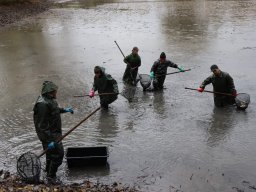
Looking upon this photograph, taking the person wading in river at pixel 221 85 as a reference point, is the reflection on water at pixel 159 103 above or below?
below

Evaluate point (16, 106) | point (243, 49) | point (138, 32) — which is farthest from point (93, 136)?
point (138, 32)

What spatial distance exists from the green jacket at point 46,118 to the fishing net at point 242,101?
611 centimetres

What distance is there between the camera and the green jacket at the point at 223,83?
38.0 feet

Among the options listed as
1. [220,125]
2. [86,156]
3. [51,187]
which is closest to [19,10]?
[220,125]

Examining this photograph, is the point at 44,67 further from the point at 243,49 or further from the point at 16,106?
the point at 243,49

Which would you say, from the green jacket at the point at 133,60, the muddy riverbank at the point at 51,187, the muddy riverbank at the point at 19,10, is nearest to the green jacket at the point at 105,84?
the green jacket at the point at 133,60

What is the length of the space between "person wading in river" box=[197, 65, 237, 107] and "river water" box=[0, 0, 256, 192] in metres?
0.29

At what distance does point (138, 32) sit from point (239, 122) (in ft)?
50.9

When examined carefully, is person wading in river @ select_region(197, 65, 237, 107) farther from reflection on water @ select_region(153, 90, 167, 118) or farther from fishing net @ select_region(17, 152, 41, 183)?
fishing net @ select_region(17, 152, 41, 183)

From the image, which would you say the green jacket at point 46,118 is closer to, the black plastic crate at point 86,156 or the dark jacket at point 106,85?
the black plastic crate at point 86,156

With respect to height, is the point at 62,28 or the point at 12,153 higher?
the point at 62,28

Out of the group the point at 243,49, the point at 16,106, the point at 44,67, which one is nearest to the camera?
the point at 16,106

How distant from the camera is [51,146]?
24.7 ft

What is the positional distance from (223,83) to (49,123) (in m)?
5.97
